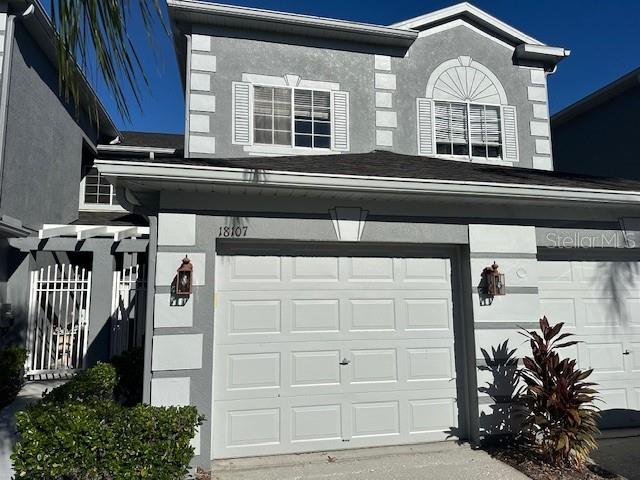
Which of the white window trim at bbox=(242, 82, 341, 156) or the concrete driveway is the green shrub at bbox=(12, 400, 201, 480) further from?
the white window trim at bbox=(242, 82, 341, 156)

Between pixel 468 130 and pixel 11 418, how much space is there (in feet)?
29.1

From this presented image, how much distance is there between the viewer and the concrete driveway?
16.3 ft

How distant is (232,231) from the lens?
17.1 ft

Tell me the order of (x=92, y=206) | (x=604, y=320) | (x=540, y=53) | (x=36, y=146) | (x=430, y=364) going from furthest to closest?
(x=92, y=206), (x=36, y=146), (x=540, y=53), (x=604, y=320), (x=430, y=364)

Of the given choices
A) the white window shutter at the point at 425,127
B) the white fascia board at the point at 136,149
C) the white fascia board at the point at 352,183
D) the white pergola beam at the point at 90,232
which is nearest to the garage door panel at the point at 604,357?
the white fascia board at the point at 352,183

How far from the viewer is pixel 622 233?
6402 millimetres

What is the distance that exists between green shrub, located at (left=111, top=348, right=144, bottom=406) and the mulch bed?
458 centimetres

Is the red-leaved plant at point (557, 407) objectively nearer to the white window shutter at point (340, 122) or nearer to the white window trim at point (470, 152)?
the white window trim at point (470, 152)

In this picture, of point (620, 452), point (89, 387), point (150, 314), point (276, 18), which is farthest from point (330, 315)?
point (276, 18)

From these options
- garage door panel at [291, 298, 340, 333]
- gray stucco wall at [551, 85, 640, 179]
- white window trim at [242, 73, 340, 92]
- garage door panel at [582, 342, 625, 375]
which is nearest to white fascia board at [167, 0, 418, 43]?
white window trim at [242, 73, 340, 92]

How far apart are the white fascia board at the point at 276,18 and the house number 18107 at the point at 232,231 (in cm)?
486

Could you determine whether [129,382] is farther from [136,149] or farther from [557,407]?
[136,149]

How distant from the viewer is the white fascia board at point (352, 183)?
15.5 ft

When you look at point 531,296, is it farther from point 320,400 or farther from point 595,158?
point 595,158
